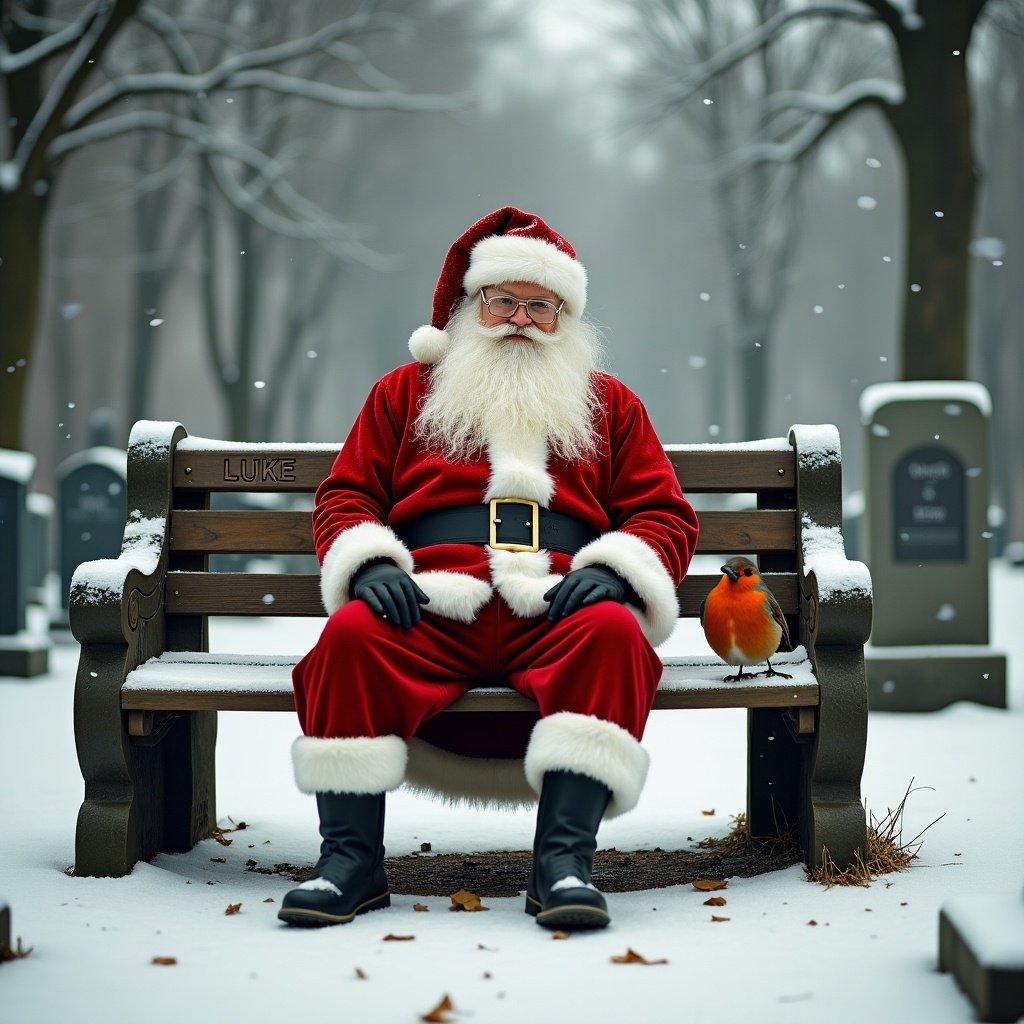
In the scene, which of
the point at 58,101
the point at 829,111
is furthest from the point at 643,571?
the point at 58,101

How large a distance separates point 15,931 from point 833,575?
2.17 meters

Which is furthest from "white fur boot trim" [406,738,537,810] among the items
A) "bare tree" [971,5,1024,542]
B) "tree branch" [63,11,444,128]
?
"bare tree" [971,5,1024,542]

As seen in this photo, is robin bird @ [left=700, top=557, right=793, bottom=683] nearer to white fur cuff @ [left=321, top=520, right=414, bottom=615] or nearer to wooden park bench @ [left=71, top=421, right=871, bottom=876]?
wooden park bench @ [left=71, top=421, right=871, bottom=876]

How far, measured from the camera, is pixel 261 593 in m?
4.18

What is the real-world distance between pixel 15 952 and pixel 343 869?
0.72m

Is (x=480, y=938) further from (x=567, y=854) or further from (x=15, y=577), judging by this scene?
(x=15, y=577)

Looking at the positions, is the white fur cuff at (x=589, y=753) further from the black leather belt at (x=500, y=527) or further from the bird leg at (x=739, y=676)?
the black leather belt at (x=500, y=527)

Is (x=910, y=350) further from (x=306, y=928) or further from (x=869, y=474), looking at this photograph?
(x=306, y=928)

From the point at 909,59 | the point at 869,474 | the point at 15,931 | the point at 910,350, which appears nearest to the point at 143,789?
the point at 15,931

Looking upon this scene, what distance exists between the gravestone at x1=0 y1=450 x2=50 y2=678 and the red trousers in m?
6.57

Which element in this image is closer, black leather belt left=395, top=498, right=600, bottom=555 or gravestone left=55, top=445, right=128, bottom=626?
black leather belt left=395, top=498, right=600, bottom=555

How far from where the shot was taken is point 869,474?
7.99 meters

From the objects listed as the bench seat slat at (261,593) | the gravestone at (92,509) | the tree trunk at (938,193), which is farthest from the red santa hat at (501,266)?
the gravestone at (92,509)

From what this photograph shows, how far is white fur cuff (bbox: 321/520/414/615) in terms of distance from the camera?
3.61 meters
